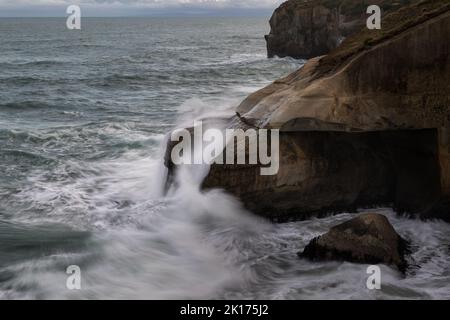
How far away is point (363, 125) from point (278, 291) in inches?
161

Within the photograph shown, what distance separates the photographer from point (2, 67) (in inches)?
1909

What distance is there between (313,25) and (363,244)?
143 ft

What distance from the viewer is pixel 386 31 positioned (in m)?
12.4

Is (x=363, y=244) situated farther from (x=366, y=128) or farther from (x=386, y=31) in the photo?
(x=386, y=31)

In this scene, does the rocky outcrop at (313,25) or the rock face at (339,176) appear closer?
the rock face at (339,176)

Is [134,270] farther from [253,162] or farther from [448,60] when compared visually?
[448,60]

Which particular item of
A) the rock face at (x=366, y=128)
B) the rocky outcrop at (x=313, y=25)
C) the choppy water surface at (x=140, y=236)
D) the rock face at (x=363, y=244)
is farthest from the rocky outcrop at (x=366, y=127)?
the rocky outcrop at (x=313, y=25)

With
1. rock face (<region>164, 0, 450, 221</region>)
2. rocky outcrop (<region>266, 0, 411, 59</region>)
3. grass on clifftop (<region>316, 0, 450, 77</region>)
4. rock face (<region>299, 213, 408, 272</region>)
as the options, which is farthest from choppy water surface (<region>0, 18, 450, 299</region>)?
rocky outcrop (<region>266, 0, 411, 59</region>)

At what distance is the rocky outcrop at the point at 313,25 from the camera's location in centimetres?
4616

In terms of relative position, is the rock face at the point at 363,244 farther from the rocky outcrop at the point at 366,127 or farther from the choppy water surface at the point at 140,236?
the rocky outcrop at the point at 366,127

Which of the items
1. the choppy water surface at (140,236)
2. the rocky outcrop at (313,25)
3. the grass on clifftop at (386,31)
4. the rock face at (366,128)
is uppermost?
the rocky outcrop at (313,25)

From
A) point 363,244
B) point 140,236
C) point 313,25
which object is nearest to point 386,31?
point 363,244

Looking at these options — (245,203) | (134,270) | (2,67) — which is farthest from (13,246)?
(2,67)

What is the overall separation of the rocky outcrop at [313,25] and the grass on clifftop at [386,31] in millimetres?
29329
